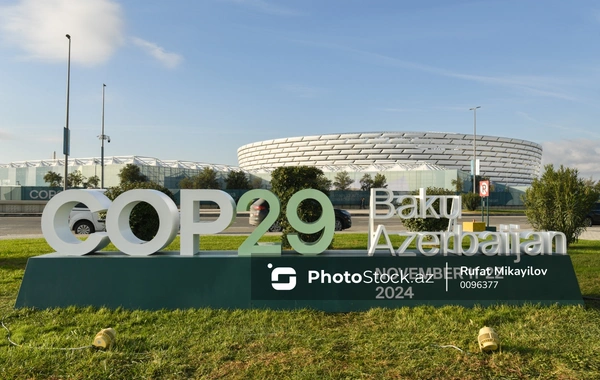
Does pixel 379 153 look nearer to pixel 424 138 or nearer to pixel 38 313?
pixel 424 138

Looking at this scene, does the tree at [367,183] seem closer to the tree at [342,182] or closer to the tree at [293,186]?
the tree at [342,182]

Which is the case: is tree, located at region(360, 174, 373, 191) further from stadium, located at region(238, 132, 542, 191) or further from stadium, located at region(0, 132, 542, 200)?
stadium, located at region(238, 132, 542, 191)

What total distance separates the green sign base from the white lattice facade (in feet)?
298

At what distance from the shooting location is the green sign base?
6.17 metres

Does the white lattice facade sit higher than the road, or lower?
higher

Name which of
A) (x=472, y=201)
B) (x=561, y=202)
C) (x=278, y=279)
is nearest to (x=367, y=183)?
(x=472, y=201)

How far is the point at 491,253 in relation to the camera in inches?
248

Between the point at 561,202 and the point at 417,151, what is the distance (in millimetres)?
91547

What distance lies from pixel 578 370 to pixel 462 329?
4.39 ft

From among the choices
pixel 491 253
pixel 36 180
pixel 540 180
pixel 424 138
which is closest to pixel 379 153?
pixel 424 138

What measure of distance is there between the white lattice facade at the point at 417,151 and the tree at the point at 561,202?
84.4 meters

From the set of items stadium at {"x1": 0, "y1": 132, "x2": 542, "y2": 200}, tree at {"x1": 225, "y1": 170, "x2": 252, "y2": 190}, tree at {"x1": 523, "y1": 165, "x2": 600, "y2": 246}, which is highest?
stadium at {"x1": 0, "y1": 132, "x2": 542, "y2": 200}

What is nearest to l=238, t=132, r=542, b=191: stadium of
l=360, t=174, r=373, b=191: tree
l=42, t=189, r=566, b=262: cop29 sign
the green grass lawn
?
l=360, t=174, r=373, b=191: tree

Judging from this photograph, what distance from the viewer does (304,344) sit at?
4.84 meters
